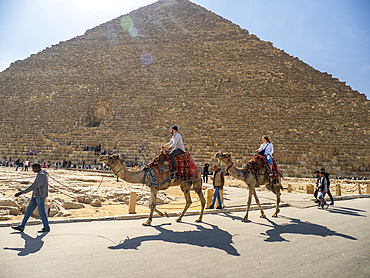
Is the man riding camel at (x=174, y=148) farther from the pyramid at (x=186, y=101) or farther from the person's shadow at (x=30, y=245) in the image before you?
the pyramid at (x=186, y=101)

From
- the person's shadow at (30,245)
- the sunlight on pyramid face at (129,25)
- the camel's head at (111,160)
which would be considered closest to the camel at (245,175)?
the camel's head at (111,160)

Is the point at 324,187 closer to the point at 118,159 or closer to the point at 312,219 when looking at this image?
the point at 312,219

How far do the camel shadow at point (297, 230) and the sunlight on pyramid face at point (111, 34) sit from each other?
161 feet

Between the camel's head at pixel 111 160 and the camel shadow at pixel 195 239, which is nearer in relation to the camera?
the camel shadow at pixel 195 239

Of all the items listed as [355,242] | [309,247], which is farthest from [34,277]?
→ [355,242]

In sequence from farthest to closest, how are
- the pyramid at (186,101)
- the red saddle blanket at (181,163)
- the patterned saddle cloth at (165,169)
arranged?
the pyramid at (186,101) < the red saddle blanket at (181,163) < the patterned saddle cloth at (165,169)

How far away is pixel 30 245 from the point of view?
3193 mm

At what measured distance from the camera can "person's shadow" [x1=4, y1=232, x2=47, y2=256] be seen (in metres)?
2.97

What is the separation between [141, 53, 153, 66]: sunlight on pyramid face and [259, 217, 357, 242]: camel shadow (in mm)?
38838

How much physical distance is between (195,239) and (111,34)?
178ft

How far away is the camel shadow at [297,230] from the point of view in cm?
403

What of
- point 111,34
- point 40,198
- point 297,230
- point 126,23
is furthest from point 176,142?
point 126,23

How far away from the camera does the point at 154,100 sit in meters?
31.6

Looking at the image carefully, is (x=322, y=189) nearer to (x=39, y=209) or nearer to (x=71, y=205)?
(x=71, y=205)
